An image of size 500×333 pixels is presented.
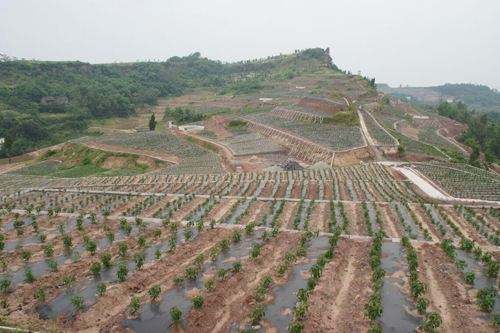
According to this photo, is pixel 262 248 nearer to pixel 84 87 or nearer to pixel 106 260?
pixel 106 260

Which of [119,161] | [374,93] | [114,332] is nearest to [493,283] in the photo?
[114,332]

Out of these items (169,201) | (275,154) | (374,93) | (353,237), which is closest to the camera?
(353,237)

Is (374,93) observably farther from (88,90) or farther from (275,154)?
(88,90)

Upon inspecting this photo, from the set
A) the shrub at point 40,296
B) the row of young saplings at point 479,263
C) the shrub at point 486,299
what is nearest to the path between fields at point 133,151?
the shrub at point 40,296

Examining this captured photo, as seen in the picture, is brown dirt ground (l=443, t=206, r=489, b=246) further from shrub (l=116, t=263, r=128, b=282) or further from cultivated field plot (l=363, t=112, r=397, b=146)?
cultivated field plot (l=363, t=112, r=397, b=146)

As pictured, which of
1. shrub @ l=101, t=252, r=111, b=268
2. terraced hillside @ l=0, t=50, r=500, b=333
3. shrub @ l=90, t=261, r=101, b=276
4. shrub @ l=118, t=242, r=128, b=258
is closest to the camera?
terraced hillside @ l=0, t=50, r=500, b=333

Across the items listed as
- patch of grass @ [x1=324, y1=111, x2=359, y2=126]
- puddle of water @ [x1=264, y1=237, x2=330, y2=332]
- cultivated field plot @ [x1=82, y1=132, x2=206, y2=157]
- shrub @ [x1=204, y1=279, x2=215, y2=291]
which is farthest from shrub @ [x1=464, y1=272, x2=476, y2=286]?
patch of grass @ [x1=324, y1=111, x2=359, y2=126]

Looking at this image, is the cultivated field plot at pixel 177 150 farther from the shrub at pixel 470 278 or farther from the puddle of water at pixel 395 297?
the shrub at pixel 470 278
